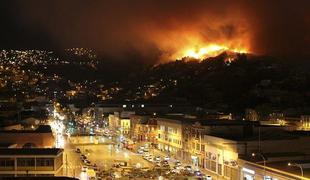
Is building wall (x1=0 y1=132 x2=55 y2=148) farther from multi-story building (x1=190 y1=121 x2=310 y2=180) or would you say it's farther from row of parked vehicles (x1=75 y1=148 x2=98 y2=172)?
multi-story building (x1=190 y1=121 x2=310 y2=180)

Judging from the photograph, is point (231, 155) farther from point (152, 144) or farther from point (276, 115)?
point (276, 115)

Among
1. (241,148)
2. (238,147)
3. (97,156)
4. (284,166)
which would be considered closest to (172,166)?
(238,147)

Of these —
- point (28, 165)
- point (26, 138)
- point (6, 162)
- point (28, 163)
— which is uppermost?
point (26, 138)

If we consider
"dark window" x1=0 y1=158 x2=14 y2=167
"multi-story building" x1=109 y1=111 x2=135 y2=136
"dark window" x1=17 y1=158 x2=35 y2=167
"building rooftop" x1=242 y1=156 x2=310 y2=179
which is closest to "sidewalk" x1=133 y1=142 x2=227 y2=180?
"building rooftop" x1=242 y1=156 x2=310 y2=179

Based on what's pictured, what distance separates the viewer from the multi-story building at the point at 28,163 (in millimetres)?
41562

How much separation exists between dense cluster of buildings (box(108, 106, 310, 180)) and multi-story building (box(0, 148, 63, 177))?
597 inches

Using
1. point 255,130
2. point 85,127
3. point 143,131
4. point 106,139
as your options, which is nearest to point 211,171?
point 255,130

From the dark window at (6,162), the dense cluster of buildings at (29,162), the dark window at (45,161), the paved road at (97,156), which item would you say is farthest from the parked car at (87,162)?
the dark window at (6,162)

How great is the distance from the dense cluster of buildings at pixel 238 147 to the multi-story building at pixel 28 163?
597 inches

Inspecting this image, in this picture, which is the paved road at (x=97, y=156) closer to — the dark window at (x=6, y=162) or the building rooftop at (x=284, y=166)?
the dark window at (x=6, y=162)

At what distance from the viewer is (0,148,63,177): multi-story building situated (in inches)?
1636

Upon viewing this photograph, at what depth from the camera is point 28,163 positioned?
41.9 metres

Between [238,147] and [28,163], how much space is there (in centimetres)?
1795

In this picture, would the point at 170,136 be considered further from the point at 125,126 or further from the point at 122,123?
the point at 122,123
